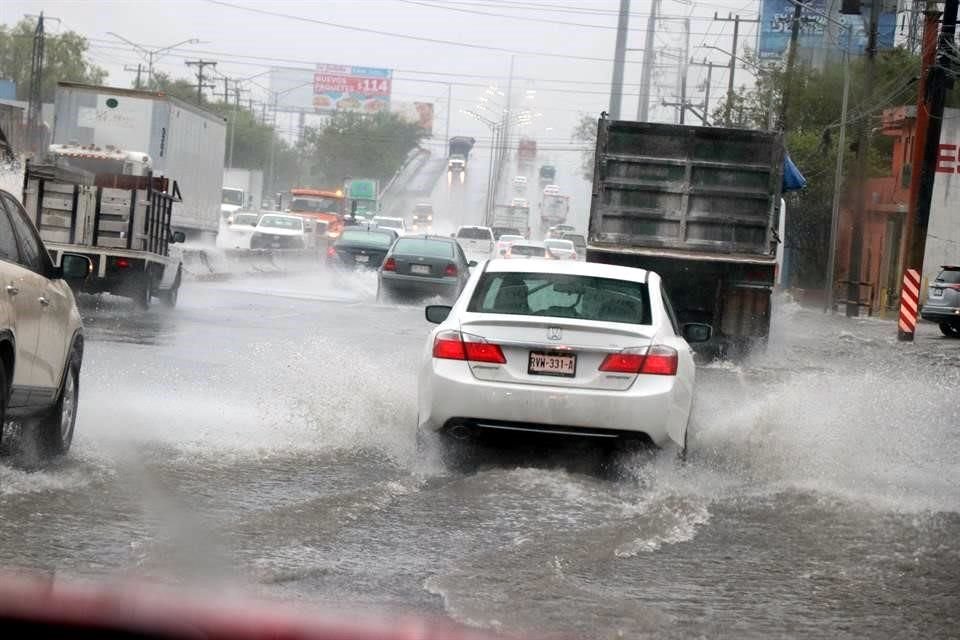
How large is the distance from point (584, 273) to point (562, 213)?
375 ft

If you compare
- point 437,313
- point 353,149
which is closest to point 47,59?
point 353,149

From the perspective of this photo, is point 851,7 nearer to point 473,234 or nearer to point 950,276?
point 950,276

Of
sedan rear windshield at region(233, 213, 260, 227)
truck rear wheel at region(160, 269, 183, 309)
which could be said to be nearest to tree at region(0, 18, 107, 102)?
sedan rear windshield at region(233, 213, 260, 227)

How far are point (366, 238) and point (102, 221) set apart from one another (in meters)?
19.0

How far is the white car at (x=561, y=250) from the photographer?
46594 mm

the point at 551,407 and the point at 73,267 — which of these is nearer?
the point at 551,407

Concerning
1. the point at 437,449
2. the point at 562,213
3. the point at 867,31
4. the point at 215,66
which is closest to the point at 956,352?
the point at 867,31

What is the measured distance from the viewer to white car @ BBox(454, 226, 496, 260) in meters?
61.0

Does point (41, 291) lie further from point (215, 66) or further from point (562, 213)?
point (562, 213)

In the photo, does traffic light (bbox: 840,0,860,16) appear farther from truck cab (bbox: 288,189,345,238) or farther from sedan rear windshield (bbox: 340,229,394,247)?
truck cab (bbox: 288,189,345,238)

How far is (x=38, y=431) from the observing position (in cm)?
959

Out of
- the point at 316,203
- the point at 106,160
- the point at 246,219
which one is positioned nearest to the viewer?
the point at 106,160

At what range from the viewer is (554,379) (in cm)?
980

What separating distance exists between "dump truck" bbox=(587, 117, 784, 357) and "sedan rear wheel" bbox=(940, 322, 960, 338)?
17.4 meters
